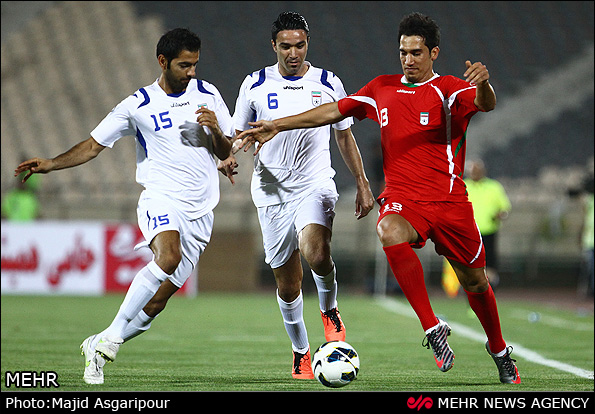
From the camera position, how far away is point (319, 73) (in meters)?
5.97

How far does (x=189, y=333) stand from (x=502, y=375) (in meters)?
4.76

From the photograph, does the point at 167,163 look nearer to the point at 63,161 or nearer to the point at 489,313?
the point at 63,161

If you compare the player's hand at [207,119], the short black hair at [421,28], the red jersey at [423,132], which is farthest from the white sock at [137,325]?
the short black hair at [421,28]

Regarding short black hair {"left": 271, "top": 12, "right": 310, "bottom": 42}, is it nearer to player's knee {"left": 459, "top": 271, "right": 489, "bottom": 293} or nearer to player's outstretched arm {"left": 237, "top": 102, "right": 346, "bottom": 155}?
player's outstretched arm {"left": 237, "top": 102, "right": 346, "bottom": 155}

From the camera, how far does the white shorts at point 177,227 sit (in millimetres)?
5512

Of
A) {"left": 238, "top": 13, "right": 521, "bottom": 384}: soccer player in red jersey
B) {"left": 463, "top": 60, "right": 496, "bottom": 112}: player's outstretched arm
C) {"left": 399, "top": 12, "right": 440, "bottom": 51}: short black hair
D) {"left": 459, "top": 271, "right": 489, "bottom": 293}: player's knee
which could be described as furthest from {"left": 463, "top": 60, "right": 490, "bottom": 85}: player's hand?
{"left": 459, "top": 271, "right": 489, "bottom": 293}: player's knee

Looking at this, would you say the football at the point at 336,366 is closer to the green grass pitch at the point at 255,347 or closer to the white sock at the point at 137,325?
the green grass pitch at the point at 255,347

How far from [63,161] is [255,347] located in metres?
3.32

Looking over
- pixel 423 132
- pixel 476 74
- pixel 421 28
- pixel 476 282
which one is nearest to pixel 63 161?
pixel 423 132

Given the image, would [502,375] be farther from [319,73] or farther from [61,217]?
[61,217]

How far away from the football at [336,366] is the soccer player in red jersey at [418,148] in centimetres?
46

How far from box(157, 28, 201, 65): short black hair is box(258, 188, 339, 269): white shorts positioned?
1.23 metres
